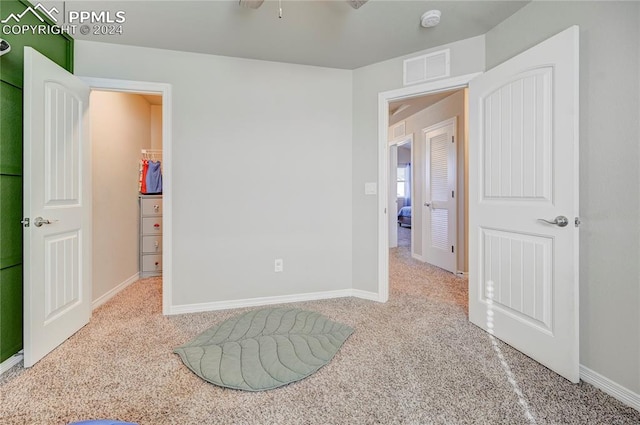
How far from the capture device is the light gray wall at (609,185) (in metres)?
1.41

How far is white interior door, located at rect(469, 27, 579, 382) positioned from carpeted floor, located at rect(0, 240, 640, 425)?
0.21 m

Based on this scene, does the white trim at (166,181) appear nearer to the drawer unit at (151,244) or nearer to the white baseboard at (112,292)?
the white baseboard at (112,292)

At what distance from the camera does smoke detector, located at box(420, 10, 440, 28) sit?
76.9 inches

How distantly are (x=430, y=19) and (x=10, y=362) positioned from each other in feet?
11.3

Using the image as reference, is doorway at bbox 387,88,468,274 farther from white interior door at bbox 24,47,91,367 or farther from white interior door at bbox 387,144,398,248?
white interior door at bbox 24,47,91,367

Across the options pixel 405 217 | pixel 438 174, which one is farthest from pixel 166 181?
pixel 405 217

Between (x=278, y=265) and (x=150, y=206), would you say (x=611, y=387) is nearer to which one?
(x=278, y=265)

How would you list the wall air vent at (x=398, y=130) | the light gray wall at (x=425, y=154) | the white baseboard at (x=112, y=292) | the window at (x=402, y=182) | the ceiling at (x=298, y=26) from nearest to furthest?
the ceiling at (x=298, y=26), the white baseboard at (x=112, y=292), the light gray wall at (x=425, y=154), the wall air vent at (x=398, y=130), the window at (x=402, y=182)

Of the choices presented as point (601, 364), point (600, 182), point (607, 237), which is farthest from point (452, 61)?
point (601, 364)

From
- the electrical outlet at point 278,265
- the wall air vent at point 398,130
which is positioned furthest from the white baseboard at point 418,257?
the electrical outlet at point 278,265

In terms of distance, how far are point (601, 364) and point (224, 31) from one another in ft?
10.4

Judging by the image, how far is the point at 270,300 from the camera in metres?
2.74

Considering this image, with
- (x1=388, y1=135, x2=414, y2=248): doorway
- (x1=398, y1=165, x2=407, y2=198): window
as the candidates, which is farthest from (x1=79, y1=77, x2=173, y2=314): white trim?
(x1=398, y1=165, x2=407, y2=198): window

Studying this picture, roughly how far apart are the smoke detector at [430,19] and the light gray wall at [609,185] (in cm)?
68
